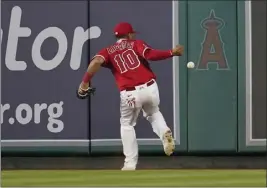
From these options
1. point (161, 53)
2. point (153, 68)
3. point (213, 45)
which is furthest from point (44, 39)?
point (161, 53)

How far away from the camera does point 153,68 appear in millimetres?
10711

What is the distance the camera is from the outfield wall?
35.1 ft

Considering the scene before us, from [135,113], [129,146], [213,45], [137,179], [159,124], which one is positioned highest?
[213,45]

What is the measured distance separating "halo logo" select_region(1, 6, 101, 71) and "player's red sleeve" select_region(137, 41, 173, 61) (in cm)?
256

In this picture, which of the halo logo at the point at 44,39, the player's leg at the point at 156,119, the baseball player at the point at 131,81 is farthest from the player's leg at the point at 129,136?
the halo logo at the point at 44,39

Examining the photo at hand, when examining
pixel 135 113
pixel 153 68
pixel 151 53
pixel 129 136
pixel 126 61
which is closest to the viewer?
pixel 151 53

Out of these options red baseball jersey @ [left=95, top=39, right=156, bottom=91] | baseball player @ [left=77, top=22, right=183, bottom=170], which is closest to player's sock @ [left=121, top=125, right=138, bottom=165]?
baseball player @ [left=77, top=22, right=183, bottom=170]

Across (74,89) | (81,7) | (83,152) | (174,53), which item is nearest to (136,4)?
(81,7)

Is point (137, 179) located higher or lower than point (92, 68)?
lower

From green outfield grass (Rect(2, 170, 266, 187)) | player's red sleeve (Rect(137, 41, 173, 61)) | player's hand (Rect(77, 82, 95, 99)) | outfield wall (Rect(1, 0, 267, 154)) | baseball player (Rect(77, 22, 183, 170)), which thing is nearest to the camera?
green outfield grass (Rect(2, 170, 266, 187))

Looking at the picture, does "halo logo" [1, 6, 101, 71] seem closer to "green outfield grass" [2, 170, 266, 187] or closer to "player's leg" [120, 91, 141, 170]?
"player's leg" [120, 91, 141, 170]

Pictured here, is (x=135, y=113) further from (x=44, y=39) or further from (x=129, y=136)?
(x=44, y=39)

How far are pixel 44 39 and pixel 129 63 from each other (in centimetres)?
284

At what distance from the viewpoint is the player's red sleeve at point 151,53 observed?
7.94 meters
